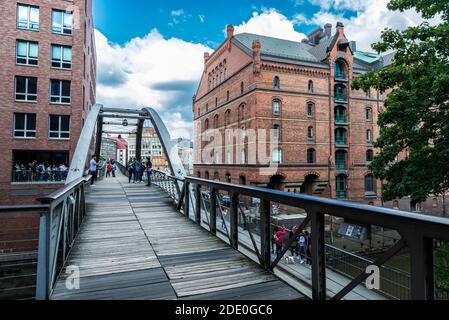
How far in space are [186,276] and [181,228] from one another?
264 cm

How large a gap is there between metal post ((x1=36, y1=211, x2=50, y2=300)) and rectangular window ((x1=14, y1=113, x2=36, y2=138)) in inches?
909

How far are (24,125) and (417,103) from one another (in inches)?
994

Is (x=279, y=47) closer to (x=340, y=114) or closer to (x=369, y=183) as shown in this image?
(x=340, y=114)

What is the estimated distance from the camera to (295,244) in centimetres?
357

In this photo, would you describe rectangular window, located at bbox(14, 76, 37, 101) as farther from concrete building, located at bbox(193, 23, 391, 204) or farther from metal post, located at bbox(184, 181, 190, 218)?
metal post, located at bbox(184, 181, 190, 218)

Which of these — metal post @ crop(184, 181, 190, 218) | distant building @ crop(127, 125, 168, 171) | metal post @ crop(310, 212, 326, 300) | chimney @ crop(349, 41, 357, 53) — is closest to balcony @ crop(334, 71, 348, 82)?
→ chimney @ crop(349, 41, 357, 53)

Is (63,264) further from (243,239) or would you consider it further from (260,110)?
(260,110)

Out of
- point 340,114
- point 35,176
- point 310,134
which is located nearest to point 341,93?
point 340,114

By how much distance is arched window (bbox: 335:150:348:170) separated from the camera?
103ft

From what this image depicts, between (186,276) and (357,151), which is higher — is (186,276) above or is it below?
below

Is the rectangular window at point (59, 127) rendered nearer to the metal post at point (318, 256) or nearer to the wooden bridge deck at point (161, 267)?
the wooden bridge deck at point (161, 267)

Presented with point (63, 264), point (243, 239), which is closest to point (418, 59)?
Result: point (243, 239)

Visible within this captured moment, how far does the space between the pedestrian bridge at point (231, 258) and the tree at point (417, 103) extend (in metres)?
7.81

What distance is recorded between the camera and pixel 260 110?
28.1 meters
